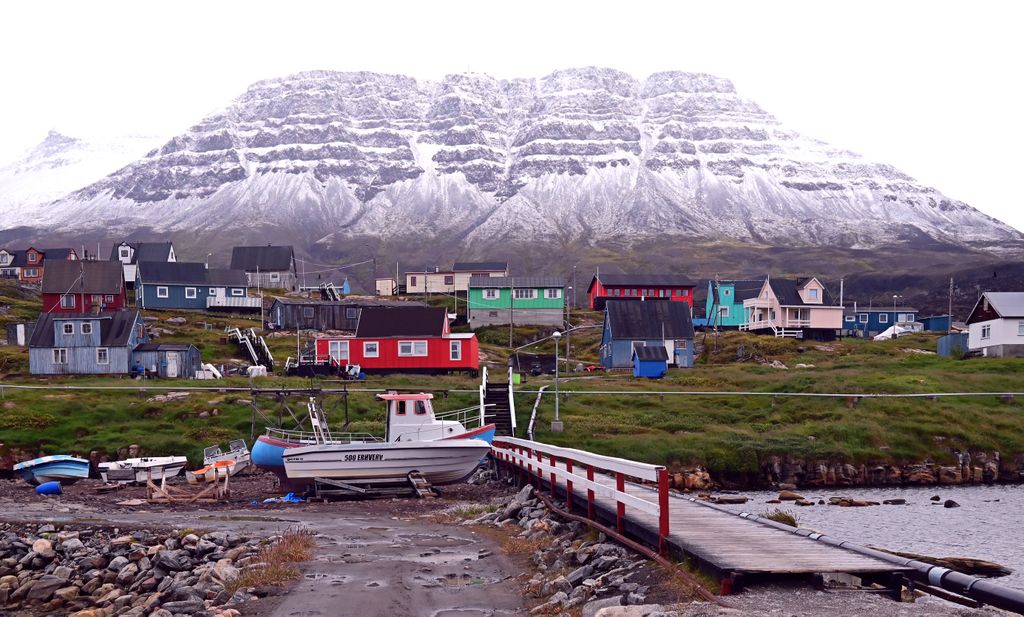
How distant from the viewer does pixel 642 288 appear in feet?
393

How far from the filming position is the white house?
246 ft


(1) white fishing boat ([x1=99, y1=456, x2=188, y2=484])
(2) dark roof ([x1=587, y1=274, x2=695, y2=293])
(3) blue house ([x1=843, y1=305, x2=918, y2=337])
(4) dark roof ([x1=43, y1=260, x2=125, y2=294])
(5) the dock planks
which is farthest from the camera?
(3) blue house ([x1=843, y1=305, x2=918, y2=337])

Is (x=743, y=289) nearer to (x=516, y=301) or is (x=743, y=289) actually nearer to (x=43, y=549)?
(x=516, y=301)

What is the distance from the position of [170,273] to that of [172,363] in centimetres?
4207

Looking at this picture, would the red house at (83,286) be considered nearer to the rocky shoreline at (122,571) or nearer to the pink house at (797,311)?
the pink house at (797,311)

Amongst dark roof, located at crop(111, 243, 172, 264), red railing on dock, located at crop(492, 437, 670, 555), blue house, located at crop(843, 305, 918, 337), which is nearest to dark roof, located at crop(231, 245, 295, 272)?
dark roof, located at crop(111, 243, 172, 264)

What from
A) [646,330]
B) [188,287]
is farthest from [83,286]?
[646,330]

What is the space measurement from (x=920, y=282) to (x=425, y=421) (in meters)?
161

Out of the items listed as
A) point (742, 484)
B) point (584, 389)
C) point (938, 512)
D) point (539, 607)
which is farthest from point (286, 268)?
point (539, 607)

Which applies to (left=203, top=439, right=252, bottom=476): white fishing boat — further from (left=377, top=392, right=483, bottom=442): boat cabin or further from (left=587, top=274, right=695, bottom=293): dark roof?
(left=587, top=274, right=695, bottom=293): dark roof

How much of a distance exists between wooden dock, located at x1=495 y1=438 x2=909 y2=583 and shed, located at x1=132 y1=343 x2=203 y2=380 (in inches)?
2049

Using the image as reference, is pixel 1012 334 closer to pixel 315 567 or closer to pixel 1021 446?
pixel 1021 446

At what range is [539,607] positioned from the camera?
16.0 meters

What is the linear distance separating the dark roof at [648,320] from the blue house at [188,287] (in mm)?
49272
